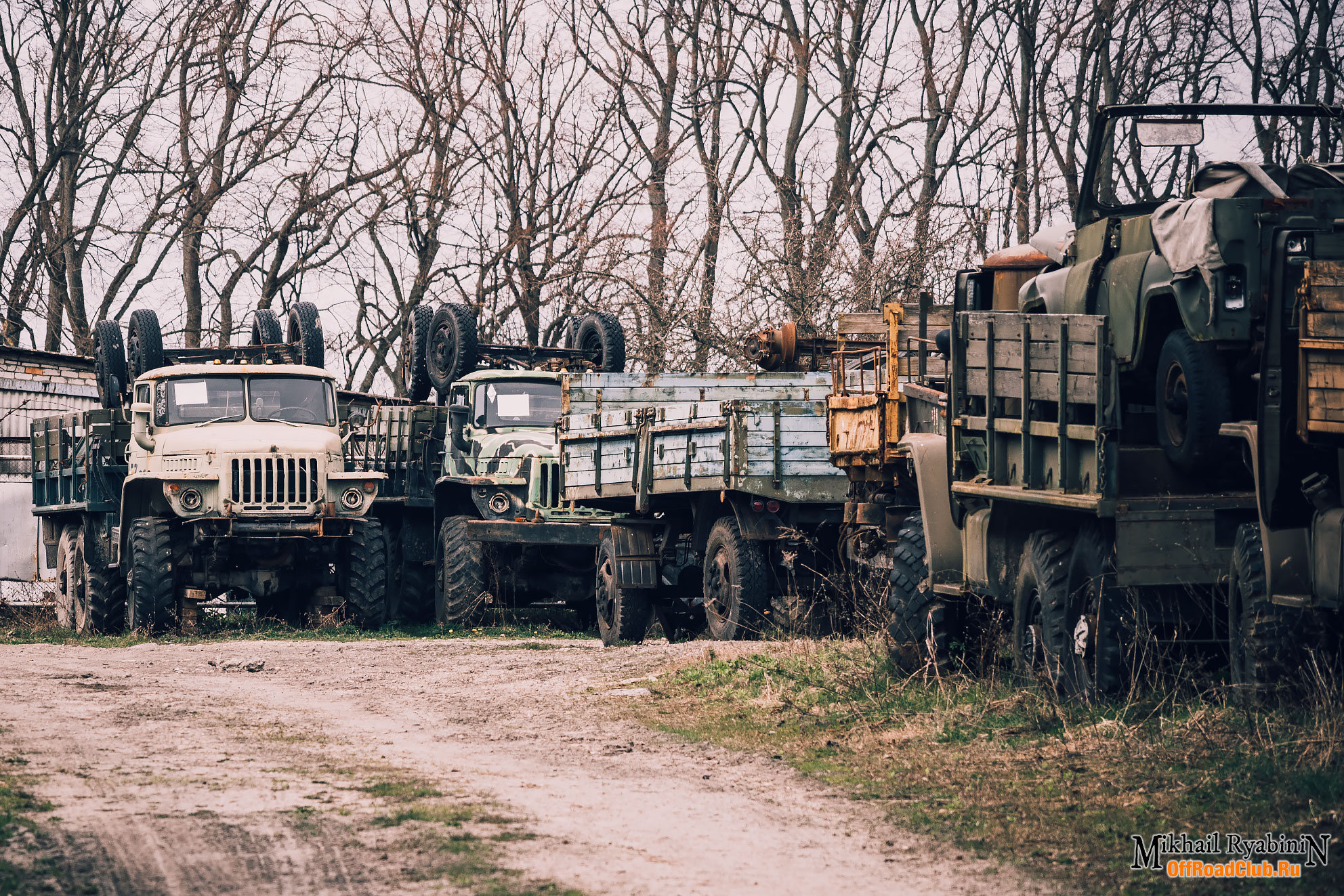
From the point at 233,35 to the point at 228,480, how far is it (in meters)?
17.7

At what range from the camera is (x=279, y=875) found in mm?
5613

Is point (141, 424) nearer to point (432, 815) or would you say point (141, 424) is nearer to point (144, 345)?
point (144, 345)

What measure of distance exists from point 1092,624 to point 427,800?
3.58 meters

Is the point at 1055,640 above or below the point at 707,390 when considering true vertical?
below

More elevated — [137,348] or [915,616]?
[137,348]

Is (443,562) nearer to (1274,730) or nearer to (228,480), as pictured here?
(228,480)

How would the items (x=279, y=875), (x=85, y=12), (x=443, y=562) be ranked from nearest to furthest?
(x=279, y=875) < (x=443, y=562) < (x=85, y=12)

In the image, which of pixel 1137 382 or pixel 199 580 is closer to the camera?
pixel 1137 382

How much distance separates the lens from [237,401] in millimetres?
17906

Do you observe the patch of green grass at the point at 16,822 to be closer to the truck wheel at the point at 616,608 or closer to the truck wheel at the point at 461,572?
the truck wheel at the point at 616,608

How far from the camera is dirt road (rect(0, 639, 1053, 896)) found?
5691 millimetres

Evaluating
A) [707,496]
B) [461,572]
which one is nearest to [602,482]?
[707,496]

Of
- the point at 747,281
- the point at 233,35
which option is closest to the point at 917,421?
the point at 747,281

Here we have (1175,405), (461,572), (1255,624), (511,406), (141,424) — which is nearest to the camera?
(1255,624)
